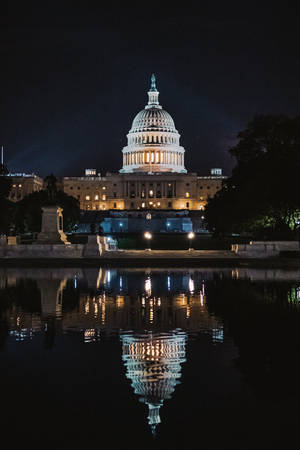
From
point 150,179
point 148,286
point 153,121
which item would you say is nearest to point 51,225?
point 148,286

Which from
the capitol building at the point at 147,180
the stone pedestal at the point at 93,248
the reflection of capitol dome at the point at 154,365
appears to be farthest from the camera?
the capitol building at the point at 147,180

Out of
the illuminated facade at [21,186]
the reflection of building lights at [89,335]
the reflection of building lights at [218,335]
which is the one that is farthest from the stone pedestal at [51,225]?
the illuminated facade at [21,186]

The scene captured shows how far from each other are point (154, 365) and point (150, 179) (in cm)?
16049

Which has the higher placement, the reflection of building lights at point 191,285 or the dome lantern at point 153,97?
the dome lantern at point 153,97

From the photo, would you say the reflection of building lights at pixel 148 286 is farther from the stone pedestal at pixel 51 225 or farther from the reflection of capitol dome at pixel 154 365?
the stone pedestal at pixel 51 225

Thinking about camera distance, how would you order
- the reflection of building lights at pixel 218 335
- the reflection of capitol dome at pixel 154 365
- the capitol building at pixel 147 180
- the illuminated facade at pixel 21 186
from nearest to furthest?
the reflection of capitol dome at pixel 154 365
the reflection of building lights at pixel 218 335
the illuminated facade at pixel 21 186
the capitol building at pixel 147 180

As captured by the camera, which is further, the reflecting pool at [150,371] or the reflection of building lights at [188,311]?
the reflection of building lights at [188,311]

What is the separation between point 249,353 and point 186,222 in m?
124

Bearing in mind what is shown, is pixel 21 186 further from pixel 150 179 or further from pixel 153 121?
pixel 153 121

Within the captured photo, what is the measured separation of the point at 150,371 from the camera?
12570 mm

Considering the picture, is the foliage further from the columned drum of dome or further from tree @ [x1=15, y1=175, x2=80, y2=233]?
the columned drum of dome

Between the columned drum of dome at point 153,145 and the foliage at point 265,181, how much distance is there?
342 feet

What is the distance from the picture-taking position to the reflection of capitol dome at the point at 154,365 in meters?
11.0

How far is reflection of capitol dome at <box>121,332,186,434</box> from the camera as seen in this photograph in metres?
11.0
